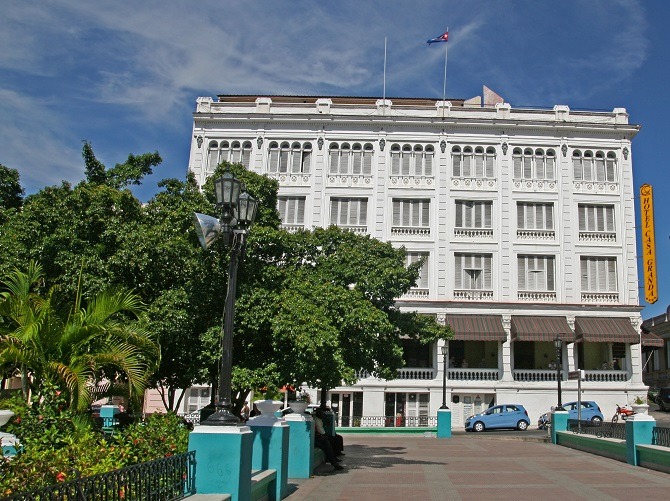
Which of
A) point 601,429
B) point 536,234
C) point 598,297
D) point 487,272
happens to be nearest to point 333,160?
point 487,272

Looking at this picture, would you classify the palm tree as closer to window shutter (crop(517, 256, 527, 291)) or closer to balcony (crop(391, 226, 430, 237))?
balcony (crop(391, 226, 430, 237))

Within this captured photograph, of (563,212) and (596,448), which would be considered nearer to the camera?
(596,448)

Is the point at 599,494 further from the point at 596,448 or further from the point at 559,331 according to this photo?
the point at 559,331

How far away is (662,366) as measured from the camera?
6938 cm

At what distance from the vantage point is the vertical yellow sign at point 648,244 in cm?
3575

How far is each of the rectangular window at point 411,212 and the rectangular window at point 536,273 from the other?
5596 millimetres

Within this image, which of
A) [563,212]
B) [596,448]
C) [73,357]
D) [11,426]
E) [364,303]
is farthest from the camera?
[563,212]

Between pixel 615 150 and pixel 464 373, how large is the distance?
14999 mm

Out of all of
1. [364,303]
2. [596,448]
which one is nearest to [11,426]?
[364,303]

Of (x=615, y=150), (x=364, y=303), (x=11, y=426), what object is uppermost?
(x=615, y=150)

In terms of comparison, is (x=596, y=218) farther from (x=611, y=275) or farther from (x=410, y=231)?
(x=410, y=231)

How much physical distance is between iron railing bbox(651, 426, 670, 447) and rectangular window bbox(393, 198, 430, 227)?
69.0 ft

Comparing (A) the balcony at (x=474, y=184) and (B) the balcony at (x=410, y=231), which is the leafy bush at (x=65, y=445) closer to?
(B) the balcony at (x=410, y=231)

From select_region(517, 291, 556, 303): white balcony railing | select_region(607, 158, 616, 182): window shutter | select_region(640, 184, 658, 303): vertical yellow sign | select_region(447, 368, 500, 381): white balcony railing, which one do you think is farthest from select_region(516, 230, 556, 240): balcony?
select_region(447, 368, 500, 381): white balcony railing
